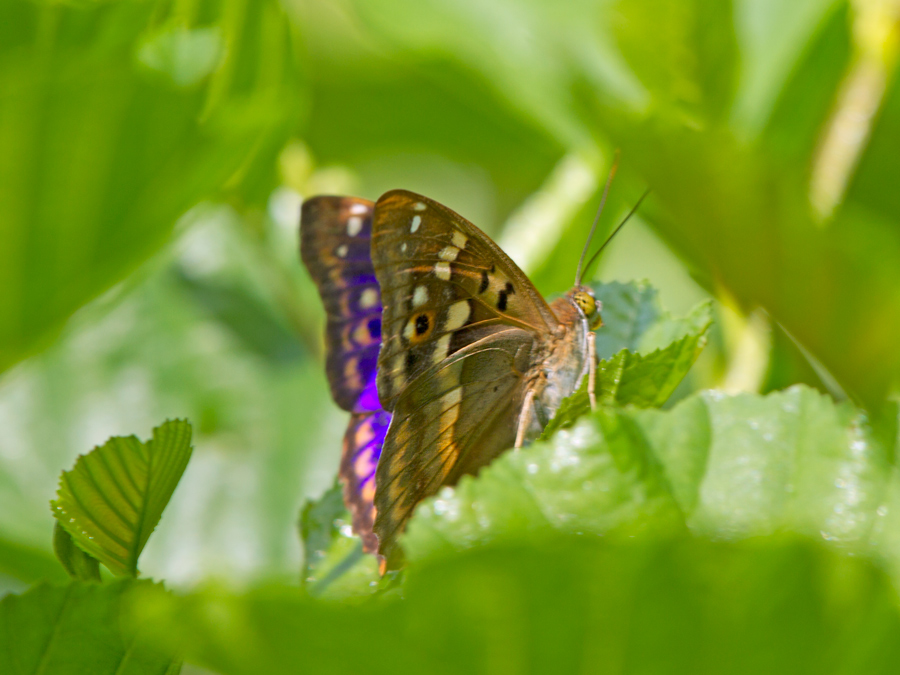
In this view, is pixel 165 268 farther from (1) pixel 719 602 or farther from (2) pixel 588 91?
(1) pixel 719 602

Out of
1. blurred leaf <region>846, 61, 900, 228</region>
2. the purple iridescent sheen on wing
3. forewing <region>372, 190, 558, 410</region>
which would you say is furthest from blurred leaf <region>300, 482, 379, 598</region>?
blurred leaf <region>846, 61, 900, 228</region>

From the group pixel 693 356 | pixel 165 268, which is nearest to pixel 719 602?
pixel 693 356

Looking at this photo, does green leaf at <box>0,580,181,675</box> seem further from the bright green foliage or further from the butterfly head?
the butterfly head

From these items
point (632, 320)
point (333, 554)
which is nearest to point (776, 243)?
point (632, 320)

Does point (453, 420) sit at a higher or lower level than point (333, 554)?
higher

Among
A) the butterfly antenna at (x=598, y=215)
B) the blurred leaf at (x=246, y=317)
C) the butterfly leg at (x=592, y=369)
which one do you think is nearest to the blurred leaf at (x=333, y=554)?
the butterfly leg at (x=592, y=369)

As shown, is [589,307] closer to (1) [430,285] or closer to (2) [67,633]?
(1) [430,285]
